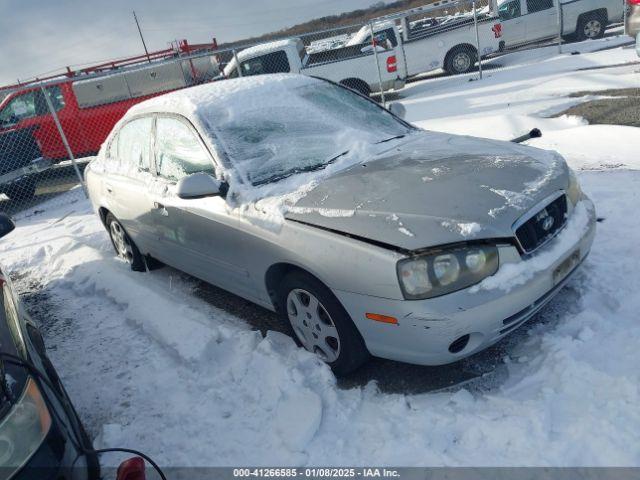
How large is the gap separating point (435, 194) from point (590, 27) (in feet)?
50.4

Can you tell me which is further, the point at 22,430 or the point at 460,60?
the point at 460,60

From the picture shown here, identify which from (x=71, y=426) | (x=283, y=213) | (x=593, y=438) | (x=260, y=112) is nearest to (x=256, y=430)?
(x=71, y=426)

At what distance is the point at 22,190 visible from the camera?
1023cm

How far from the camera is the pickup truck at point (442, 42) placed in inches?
525

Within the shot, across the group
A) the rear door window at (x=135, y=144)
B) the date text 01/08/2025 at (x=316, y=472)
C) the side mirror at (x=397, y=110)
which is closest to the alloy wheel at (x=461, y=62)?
the side mirror at (x=397, y=110)

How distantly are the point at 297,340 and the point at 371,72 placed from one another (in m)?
9.92

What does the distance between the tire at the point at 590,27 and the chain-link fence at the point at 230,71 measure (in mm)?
27

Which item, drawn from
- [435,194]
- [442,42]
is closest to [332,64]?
[442,42]

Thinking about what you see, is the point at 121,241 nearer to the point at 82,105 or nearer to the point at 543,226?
the point at 543,226

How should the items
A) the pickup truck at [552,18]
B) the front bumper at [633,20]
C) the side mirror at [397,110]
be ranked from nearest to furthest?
the side mirror at [397,110]
the front bumper at [633,20]
the pickup truck at [552,18]

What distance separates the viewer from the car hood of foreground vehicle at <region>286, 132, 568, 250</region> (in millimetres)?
2439

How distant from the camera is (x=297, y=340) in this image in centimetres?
315

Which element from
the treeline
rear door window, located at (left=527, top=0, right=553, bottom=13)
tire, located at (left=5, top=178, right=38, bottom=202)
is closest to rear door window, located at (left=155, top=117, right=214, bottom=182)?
tire, located at (left=5, top=178, right=38, bottom=202)

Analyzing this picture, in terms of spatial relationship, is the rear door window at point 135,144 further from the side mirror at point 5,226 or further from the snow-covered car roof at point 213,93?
the side mirror at point 5,226
